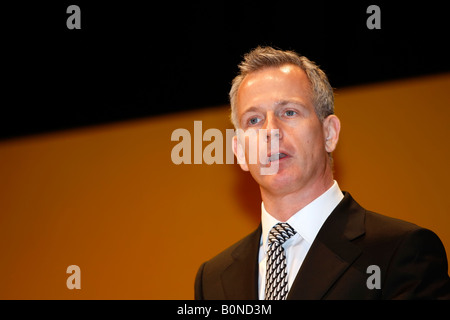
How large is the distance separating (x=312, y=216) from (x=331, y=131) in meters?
0.39

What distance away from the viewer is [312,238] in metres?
1.86

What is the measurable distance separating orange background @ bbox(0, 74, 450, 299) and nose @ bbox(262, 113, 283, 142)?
3.50 feet

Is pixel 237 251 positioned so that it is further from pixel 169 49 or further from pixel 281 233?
pixel 169 49

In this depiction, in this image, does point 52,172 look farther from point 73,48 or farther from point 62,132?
point 73,48

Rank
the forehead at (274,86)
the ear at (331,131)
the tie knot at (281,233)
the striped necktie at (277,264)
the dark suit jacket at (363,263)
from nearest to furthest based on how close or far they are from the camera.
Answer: the dark suit jacket at (363,263) < the striped necktie at (277,264) < the tie knot at (281,233) < the forehead at (274,86) < the ear at (331,131)

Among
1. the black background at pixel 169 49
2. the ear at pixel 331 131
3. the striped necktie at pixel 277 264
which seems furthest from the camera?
the black background at pixel 169 49

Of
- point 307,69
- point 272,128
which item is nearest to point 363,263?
point 272,128

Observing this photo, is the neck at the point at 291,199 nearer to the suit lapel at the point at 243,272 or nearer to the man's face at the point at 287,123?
the man's face at the point at 287,123

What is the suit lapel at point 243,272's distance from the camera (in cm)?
187

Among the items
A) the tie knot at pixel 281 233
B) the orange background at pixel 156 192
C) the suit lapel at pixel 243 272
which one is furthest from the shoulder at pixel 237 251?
the orange background at pixel 156 192

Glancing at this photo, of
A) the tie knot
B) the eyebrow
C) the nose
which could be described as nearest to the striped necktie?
the tie knot

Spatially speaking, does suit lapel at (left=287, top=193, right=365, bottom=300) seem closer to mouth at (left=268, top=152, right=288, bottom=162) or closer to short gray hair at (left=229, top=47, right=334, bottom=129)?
mouth at (left=268, top=152, right=288, bottom=162)

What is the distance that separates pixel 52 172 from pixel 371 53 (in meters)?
2.09

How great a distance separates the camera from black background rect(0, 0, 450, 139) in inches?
108
